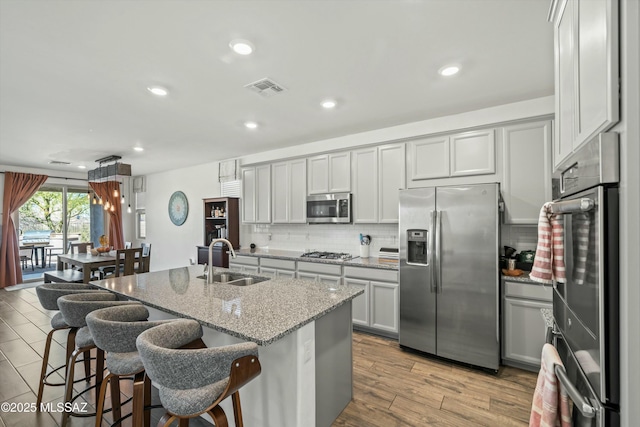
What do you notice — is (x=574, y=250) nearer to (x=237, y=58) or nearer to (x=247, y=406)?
(x=247, y=406)

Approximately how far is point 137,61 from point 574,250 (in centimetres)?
288

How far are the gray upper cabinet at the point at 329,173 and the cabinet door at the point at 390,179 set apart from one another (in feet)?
1.64

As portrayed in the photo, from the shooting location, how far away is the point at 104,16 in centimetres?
170

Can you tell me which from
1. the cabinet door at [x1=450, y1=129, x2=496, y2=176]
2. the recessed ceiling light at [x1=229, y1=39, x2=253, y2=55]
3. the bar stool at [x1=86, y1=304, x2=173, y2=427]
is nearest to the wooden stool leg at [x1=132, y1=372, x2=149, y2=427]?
the bar stool at [x1=86, y1=304, x2=173, y2=427]

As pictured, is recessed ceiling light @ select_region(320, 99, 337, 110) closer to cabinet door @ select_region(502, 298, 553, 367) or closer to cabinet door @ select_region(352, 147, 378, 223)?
cabinet door @ select_region(352, 147, 378, 223)

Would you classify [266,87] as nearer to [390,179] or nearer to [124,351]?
[390,179]

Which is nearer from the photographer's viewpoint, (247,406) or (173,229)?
(247,406)

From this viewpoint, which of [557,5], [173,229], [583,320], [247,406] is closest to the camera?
[583,320]

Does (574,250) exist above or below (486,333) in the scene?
above

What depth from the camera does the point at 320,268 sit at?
3918mm

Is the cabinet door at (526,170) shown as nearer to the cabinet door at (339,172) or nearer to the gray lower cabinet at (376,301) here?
the gray lower cabinet at (376,301)

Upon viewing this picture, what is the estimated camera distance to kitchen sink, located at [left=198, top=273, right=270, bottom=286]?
2.77m

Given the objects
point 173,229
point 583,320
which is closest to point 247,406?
point 583,320

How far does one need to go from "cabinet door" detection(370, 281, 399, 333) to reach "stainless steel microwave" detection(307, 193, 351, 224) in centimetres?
103
